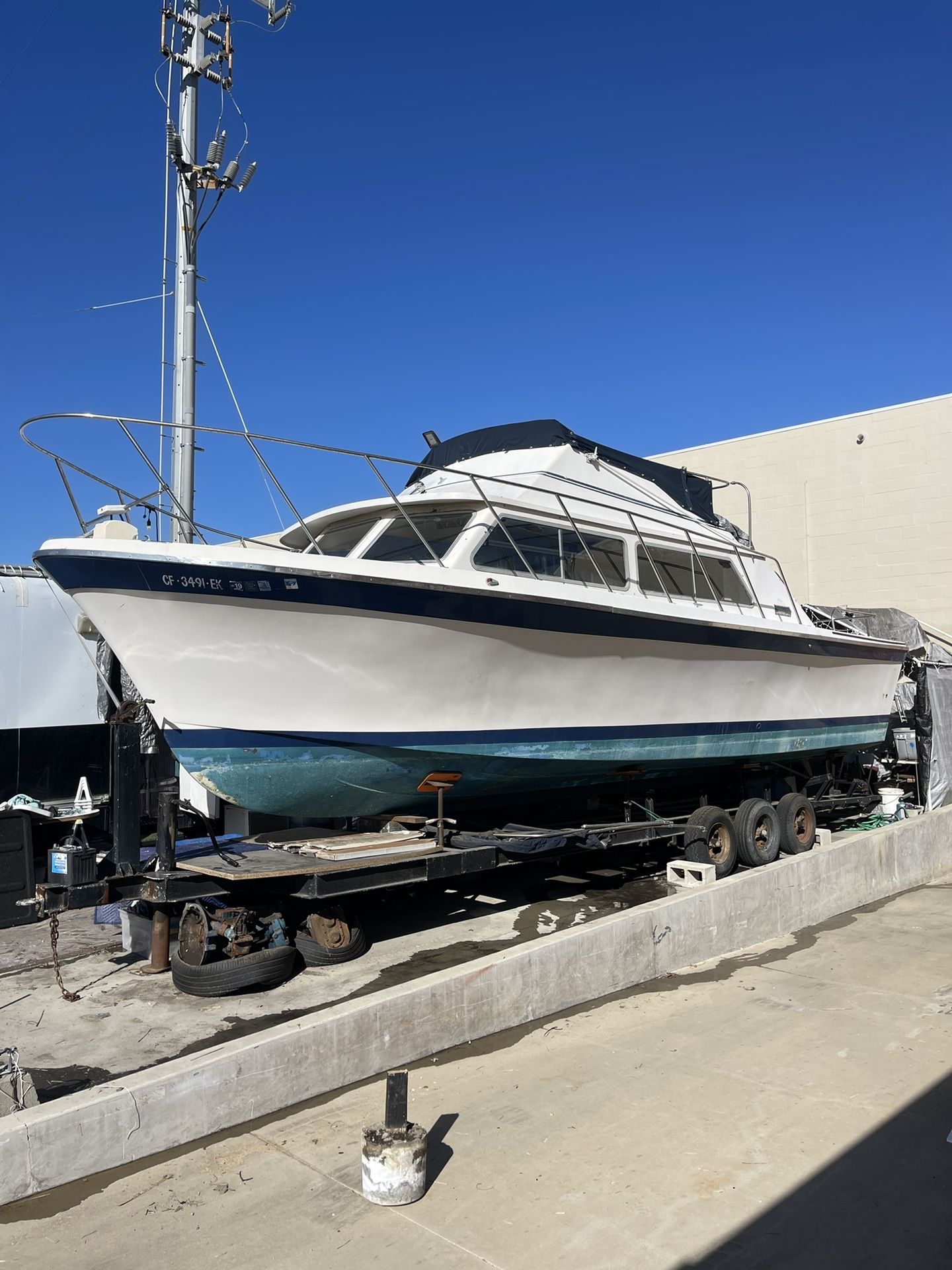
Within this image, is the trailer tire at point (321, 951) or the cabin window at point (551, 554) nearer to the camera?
the trailer tire at point (321, 951)

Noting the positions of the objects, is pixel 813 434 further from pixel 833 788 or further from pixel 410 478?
pixel 410 478

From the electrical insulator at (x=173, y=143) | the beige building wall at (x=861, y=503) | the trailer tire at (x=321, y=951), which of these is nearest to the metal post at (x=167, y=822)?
the trailer tire at (x=321, y=951)

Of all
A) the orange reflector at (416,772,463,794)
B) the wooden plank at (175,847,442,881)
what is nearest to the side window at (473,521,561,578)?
the orange reflector at (416,772,463,794)

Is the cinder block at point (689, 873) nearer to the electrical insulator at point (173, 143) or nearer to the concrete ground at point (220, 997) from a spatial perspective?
the concrete ground at point (220, 997)

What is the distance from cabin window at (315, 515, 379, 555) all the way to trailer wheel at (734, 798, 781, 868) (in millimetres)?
3941

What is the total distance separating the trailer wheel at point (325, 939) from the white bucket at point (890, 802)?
6688mm

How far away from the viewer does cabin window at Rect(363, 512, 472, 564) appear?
6059mm

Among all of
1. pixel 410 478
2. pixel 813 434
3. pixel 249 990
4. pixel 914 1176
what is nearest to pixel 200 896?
pixel 249 990

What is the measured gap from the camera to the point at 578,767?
21.8 ft

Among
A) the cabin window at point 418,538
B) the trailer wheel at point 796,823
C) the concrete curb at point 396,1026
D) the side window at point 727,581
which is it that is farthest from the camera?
the trailer wheel at point 796,823

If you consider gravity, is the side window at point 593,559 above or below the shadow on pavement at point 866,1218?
above

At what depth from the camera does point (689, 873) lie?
23.1ft

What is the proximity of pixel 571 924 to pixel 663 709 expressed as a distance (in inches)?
68.6

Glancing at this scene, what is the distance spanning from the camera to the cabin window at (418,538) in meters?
6.06
